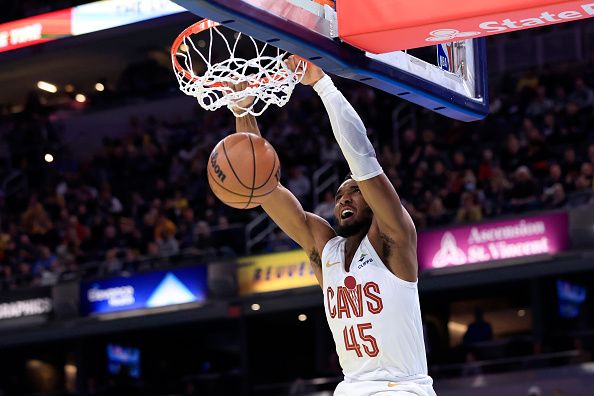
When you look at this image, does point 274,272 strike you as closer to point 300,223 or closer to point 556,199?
point 556,199

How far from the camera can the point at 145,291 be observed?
16.5 m

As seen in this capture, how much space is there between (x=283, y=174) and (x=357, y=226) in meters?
12.4

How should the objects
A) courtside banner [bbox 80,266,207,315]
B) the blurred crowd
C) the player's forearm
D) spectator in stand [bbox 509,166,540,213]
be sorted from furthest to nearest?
courtside banner [bbox 80,266,207,315] → the blurred crowd → spectator in stand [bbox 509,166,540,213] → the player's forearm

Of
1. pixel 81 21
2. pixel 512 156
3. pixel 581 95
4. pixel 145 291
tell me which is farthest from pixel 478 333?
pixel 81 21

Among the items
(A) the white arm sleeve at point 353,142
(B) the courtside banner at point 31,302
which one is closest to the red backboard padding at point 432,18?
(A) the white arm sleeve at point 353,142

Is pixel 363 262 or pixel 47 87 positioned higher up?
pixel 47 87

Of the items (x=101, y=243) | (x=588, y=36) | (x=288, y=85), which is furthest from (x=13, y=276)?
(x=288, y=85)

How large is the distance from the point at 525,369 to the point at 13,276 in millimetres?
8025

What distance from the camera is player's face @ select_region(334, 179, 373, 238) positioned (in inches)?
209

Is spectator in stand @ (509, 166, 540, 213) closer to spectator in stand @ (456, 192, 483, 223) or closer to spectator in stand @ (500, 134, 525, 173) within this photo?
spectator in stand @ (456, 192, 483, 223)

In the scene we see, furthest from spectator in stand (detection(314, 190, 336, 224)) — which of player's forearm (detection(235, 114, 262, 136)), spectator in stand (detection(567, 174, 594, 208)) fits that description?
player's forearm (detection(235, 114, 262, 136))

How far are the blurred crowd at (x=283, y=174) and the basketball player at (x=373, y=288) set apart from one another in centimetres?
903

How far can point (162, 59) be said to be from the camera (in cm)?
2272

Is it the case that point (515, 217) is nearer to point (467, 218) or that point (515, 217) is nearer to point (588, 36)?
point (467, 218)
